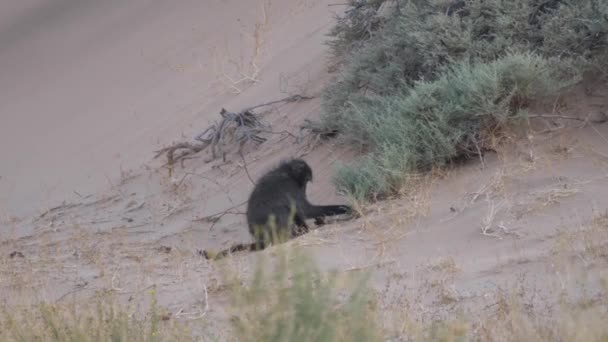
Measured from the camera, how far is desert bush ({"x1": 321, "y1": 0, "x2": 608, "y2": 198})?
8.30m

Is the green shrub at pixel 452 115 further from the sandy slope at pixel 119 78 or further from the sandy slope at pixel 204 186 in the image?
the sandy slope at pixel 119 78

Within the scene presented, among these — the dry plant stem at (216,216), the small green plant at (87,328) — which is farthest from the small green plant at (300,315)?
the dry plant stem at (216,216)

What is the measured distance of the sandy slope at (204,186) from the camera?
6.25 m

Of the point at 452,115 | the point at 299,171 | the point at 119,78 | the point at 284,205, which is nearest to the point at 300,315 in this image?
the point at 284,205

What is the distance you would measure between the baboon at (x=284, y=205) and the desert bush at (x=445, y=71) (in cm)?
32

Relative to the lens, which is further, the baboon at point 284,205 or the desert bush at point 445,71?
the baboon at point 284,205

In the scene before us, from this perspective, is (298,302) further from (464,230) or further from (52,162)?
(52,162)

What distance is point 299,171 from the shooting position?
8.94 metres

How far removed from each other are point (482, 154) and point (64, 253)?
3789mm

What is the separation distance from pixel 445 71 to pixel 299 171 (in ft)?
5.61

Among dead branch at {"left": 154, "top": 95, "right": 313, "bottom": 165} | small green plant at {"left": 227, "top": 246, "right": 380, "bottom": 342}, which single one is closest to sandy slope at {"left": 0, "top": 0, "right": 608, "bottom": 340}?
dead branch at {"left": 154, "top": 95, "right": 313, "bottom": 165}

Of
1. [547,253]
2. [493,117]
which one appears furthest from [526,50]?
[547,253]

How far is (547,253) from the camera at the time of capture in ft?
19.8

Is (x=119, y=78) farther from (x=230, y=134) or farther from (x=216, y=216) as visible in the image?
(x=216, y=216)
